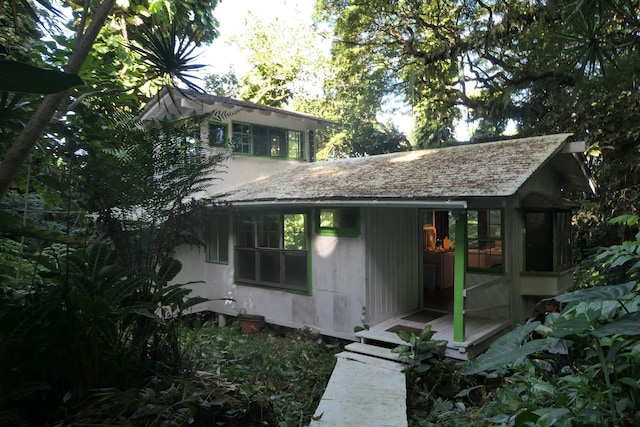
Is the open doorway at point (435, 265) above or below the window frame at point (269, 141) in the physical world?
below

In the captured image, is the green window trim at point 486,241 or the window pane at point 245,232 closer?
the green window trim at point 486,241

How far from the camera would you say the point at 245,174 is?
11.6 metres

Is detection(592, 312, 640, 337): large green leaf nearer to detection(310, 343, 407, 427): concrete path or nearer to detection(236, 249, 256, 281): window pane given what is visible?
detection(310, 343, 407, 427): concrete path

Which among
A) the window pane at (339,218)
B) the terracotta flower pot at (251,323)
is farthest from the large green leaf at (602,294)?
the terracotta flower pot at (251,323)

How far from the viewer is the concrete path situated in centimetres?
407

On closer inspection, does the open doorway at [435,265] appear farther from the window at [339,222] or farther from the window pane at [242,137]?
the window pane at [242,137]

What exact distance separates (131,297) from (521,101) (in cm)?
1368

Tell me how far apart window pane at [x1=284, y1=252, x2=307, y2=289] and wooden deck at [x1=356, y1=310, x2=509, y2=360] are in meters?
1.78

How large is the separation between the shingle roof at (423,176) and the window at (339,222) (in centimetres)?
46

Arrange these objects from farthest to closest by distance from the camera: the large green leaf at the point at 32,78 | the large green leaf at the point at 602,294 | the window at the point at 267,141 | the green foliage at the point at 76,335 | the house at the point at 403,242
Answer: the window at the point at 267,141 → the house at the point at 403,242 → the green foliage at the point at 76,335 → the large green leaf at the point at 602,294 → the large green leaf at the point at 32,78

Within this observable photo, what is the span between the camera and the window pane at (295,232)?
26.2ft

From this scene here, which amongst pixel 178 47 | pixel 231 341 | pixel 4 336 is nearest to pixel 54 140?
pixel 178 47

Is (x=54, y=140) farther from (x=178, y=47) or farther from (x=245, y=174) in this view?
(x=245, y=174)

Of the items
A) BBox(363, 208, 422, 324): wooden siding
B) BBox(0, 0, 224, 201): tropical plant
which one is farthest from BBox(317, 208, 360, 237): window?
BBox(0, 0, 224, 201): tropical plant
